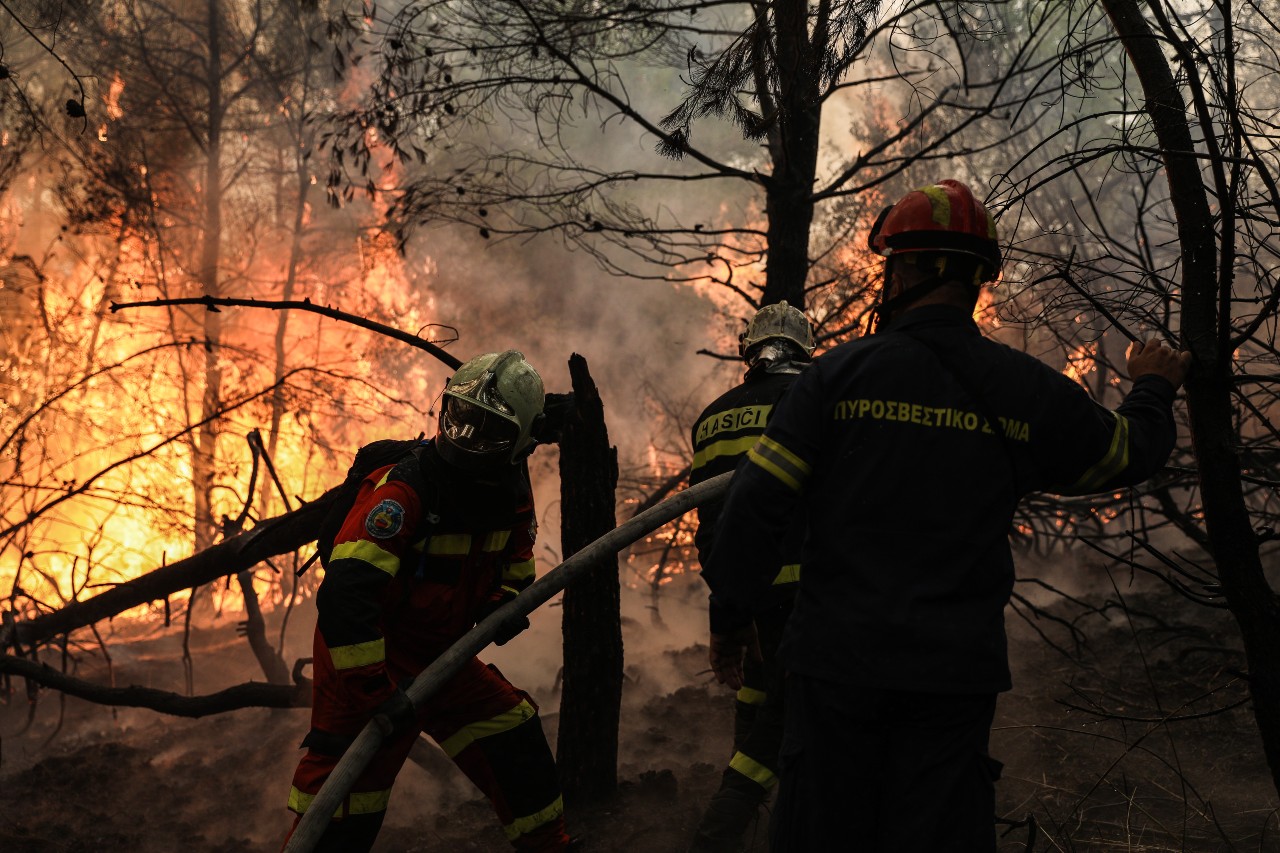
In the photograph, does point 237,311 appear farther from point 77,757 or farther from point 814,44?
point 814,44

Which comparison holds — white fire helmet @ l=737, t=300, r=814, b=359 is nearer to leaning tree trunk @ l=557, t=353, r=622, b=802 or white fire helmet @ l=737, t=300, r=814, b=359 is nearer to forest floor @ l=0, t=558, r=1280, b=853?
leaning tree trunk @ l=557, t=353, r=622, b=802

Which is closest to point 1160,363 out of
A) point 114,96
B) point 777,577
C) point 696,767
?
point 777,577

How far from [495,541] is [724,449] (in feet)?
3.82

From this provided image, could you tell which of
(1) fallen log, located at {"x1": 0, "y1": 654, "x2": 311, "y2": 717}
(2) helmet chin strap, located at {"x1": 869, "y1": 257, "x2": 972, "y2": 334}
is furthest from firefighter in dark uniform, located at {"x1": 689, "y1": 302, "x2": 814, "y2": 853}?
(1) fallen log, located at {"x1": 0, "y1": 654, "x2": 311, "y2": 717}

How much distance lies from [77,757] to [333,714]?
4187mm

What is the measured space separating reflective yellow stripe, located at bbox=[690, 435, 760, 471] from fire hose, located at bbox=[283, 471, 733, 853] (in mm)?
757

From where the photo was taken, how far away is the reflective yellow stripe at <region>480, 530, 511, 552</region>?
3615mm

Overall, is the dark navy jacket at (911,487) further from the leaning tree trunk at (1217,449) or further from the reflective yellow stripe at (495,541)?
the reflective yellow stripe at (495,541)

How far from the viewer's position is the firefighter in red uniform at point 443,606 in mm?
3178

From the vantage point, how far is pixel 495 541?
3635 millimetres

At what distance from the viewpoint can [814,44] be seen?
3602 mm

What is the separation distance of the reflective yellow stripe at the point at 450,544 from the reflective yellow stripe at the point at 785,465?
161 cm

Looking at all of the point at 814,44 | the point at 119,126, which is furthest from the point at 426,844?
the point at 119,126

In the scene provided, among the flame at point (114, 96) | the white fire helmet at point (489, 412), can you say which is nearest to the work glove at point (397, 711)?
the white fire helmet at point (489, 412)
